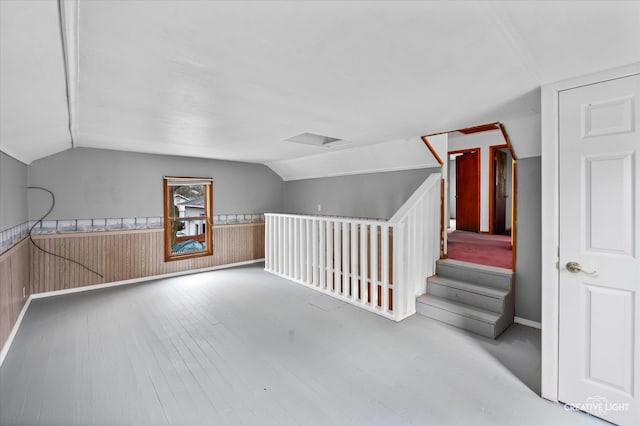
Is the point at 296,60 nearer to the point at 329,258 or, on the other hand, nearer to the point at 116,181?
the point at 329,258

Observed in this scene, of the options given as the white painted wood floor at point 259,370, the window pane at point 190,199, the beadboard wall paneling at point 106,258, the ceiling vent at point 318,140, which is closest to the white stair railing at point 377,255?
the white painted wood floor at point 259,370

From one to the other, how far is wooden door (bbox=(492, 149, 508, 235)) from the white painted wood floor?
11.6 ft

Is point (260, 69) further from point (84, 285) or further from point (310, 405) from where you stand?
point (84, 285)

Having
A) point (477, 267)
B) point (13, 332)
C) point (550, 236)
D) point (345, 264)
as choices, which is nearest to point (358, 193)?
point (345, 264)

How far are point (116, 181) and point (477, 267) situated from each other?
205 inches

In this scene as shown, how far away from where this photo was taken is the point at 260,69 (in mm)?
1697

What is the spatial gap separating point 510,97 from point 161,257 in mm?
5159

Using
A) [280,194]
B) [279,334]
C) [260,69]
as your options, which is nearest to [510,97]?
[260,69]

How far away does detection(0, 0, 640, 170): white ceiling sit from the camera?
45.6 inches

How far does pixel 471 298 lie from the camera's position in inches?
123

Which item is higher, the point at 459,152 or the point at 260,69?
the point at 459,152

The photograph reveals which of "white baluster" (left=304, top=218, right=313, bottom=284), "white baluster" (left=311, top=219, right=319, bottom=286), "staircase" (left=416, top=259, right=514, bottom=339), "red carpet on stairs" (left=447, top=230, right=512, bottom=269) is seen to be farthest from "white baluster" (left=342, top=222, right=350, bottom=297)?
"red carpet on stairs" (left=447, top=230, right=512, bottom=269)

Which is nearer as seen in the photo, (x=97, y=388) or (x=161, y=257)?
(x=97, y=388)

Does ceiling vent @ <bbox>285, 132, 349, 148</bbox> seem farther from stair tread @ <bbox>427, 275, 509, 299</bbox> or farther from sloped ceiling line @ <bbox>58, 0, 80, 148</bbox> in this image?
sloped ceiling line @ <bbox>58, 0, 80, 148</bbox>
